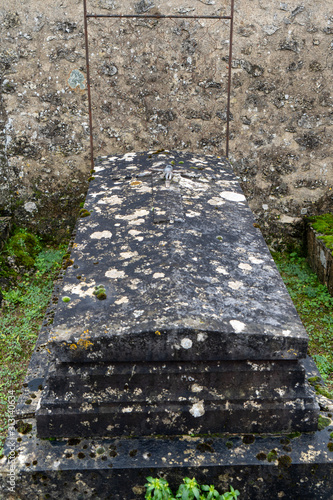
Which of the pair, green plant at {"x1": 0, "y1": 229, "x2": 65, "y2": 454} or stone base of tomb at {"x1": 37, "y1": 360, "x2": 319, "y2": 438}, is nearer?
stone base of tomb at {"x1": 37, "y1": 360, "x2": 319, "y2": 438}

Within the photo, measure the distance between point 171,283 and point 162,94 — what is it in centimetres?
300

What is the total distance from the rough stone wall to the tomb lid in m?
1.50

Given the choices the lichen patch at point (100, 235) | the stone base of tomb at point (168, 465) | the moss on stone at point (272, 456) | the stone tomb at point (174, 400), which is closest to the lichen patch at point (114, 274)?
the stone tomb at point (174, 400)

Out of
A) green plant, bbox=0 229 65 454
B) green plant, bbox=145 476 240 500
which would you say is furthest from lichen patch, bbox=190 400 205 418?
green plant, bbox=0 229 65 454

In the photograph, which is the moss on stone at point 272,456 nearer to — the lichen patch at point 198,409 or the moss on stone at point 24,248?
the lichen patch at point 198,409

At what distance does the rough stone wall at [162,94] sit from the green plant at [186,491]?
3.56m

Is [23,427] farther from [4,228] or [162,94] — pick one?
[162,94]

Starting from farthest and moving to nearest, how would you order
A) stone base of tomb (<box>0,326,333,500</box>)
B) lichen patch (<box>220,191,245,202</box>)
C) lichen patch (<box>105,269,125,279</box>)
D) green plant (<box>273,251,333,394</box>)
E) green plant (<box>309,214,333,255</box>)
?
green plant (<box>309,214,333,255</box>)
green plant (<box>273,251,333,394</box>)
lichen patch (<box>220,191,245,202</box>)
lichen patch (<box>105,269,125,279</box>)
stone base of tomb (<box>0,326,333,500</box>)

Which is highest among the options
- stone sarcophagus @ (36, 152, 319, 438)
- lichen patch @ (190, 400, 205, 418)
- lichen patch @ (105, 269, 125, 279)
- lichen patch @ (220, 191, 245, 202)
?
lichen patch @ (220, 191, 245, 202)

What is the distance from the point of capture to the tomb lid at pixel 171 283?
7.00ft

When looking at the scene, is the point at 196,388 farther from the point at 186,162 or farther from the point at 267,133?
the point at 267,133

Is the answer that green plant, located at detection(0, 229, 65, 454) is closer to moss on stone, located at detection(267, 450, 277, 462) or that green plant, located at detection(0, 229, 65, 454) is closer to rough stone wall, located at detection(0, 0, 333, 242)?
rough stone wall, located at detection(0, 0, 333, 242)

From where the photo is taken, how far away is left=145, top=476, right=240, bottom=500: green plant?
6.71 ft

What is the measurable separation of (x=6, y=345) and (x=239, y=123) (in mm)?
3236
